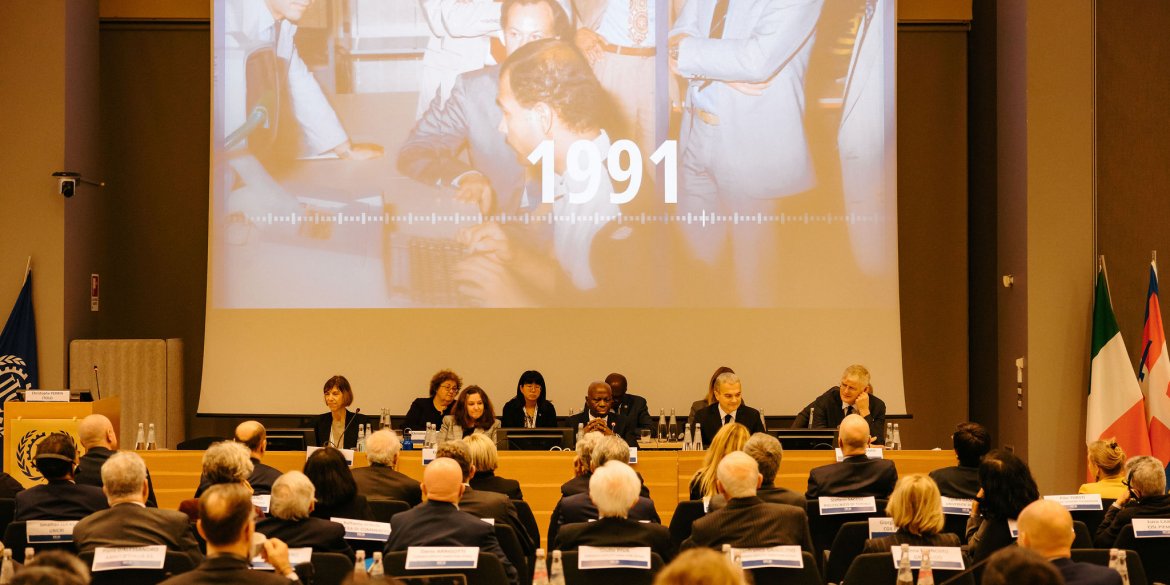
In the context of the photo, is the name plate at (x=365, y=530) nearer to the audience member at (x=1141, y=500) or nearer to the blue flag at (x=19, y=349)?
the audience member at (x=1141, y=500)

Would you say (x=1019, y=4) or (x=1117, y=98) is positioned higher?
(x=1019, y=4)

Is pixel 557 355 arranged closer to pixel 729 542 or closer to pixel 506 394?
pixel 506 394

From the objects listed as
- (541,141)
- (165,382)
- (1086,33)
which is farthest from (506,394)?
(1086,33)

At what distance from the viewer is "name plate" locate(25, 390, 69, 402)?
758cm

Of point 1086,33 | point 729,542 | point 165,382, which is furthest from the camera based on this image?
point 165,382

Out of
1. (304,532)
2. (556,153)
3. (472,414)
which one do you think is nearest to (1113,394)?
(556,153)

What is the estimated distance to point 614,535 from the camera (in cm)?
442

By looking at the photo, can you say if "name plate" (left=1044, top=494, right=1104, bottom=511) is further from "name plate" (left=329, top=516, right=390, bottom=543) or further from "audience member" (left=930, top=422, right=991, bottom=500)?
"name plate" (left=329, top=516, right=390, bottom=543)

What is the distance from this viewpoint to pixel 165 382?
9.55 m

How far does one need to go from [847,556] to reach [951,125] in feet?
20.8

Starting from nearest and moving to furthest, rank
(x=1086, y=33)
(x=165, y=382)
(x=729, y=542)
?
(x=729, y=542) → (x=1086, y=33) → (x=165, y=382)

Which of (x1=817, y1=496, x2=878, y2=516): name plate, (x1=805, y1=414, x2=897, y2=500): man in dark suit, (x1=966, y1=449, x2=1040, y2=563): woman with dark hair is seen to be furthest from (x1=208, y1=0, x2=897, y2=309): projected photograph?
(x1=966, y1=449, x2=1040, y2=563): woman with dark hair

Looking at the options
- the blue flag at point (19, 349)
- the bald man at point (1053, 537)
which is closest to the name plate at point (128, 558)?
the bald man at point (1053, 537)

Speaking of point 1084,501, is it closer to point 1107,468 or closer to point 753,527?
point 1107,468
